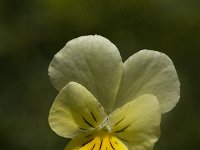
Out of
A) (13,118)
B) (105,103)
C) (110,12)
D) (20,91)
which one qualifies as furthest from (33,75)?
(105,103)

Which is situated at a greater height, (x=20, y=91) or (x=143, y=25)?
(x=143, y=25)

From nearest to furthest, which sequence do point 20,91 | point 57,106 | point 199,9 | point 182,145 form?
point 57,106
point 182,145
point 20,91
point 199,9

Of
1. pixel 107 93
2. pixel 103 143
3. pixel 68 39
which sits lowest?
pixel 103 143

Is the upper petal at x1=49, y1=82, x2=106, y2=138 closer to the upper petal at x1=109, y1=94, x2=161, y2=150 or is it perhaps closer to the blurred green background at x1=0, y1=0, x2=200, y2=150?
the upper petal at x1=109, y1=94, x2=161, y2=150

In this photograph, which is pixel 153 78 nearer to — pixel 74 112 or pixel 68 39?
pixel 74 112

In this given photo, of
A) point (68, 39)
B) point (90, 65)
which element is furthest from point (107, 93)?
point (68, 39)

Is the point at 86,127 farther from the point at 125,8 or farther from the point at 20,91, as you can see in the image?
the point at 125,8

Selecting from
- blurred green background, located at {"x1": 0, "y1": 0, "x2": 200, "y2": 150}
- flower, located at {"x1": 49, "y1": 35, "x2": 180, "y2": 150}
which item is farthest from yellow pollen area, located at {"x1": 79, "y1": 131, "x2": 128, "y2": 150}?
blurred green background, located at {"x1": 0, "y1": 0, "x2": 200, "y2": 150}
